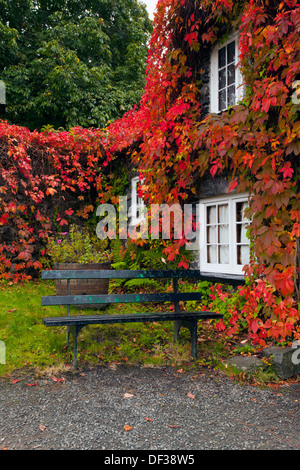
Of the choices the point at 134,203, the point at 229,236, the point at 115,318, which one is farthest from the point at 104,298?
the point at 134,203

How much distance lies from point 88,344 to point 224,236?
2720 millimetres

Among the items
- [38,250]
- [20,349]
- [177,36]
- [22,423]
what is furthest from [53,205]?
[22,423]

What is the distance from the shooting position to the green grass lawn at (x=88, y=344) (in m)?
3.93

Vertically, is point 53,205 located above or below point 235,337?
above

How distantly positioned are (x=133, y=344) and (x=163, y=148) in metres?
2.88

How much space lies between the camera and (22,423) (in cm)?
271

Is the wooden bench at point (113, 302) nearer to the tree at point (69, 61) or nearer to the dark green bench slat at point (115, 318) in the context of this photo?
the dark green bench slat at point (115, 318)

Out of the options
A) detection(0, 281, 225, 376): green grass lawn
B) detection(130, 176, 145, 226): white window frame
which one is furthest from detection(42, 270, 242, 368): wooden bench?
detection(130, 176, 145, 226): white window frame

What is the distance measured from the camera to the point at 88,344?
4344 millimetres

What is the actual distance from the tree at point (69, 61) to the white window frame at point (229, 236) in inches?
270

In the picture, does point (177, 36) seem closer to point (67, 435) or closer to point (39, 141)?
point (39, 141)

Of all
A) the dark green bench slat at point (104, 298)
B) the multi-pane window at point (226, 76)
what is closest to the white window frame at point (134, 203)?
the multi-pane window at point (226, 76)

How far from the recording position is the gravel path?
248 centimetres

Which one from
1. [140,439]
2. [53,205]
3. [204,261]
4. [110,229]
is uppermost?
[53,205]
